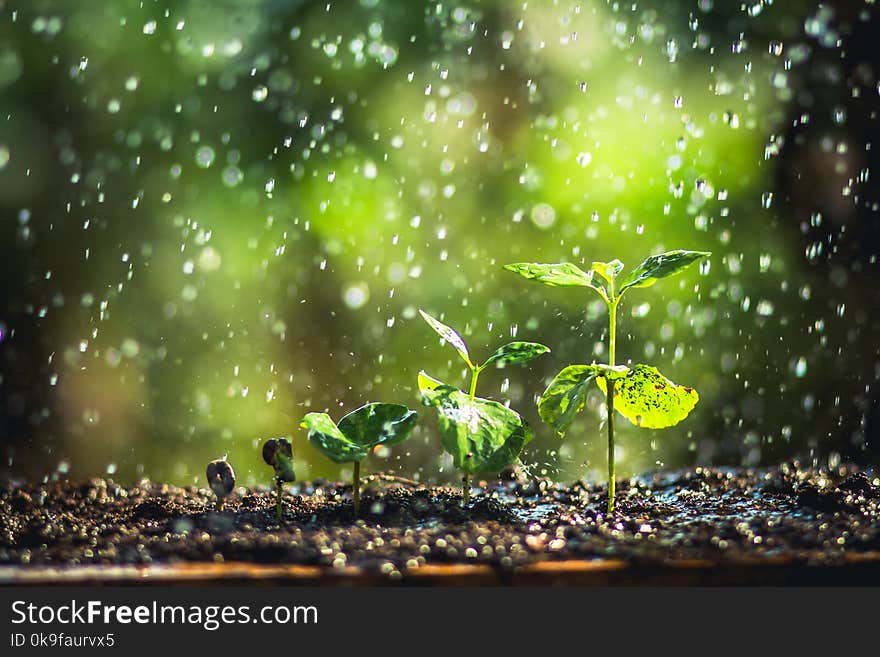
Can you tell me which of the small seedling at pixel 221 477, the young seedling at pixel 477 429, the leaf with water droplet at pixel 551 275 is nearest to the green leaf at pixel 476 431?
the young seedling at pixel 477 429

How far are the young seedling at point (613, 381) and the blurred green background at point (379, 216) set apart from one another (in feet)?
3.48

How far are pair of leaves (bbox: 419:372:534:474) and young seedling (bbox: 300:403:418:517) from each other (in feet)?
0.18

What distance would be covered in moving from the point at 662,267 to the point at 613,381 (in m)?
0.13

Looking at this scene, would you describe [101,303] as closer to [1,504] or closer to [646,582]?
[1,504]

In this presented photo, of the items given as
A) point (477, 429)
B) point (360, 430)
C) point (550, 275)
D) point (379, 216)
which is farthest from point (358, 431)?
point (379, 216)

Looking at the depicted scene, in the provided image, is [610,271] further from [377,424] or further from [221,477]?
[221,477]

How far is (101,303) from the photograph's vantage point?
7.10ft

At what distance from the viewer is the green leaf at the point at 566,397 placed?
89cm

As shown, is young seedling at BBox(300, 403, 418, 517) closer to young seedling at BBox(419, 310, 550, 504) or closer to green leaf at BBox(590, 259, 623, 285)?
young seedling at BBox(419, 310, 550, 504)

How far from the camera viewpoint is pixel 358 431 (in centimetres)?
92

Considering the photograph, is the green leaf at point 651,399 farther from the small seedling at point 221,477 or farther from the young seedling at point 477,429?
the small seedling at point 221,477

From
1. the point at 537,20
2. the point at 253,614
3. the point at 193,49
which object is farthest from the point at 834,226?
the point at 253,614

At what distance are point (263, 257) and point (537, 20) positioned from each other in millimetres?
896

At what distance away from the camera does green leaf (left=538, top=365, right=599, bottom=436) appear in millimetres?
887
